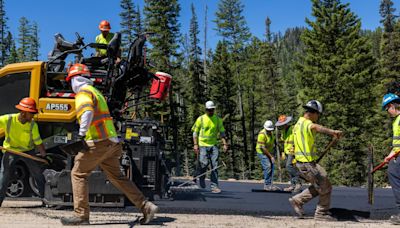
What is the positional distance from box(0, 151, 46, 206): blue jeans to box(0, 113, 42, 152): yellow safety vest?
0.16 metres

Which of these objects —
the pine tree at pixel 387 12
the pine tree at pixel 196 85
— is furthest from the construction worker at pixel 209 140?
the pine tree at pixel 387 12

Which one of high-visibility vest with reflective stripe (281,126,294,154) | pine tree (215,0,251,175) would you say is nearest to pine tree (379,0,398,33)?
pine tree (215,0,251,175)

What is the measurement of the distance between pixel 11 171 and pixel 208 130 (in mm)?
4457

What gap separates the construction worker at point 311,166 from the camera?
20.8 feet

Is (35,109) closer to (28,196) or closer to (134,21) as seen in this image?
(28,196)

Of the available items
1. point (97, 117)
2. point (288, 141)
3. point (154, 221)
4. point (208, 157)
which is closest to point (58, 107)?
point (97, 117)

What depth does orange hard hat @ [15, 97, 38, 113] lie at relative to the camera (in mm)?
6848

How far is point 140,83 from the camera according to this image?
7934 mm

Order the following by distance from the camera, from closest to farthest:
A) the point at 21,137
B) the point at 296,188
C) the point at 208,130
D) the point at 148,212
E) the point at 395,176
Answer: the point at 148,212
the point at 395,176
the point at 21,137
the point at 208,130
the point at 296,188

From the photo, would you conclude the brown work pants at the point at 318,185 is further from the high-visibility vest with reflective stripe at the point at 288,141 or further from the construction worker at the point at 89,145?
the high-visibility vest with reflective stripe at the point at 288,141

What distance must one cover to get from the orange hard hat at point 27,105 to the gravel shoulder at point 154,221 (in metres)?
1.54

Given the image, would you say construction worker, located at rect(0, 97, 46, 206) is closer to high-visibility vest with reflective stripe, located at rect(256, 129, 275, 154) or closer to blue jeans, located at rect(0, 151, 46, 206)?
blue jeans, located at rect(0, 151, 46, 206)

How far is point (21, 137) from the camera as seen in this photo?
7.02 m

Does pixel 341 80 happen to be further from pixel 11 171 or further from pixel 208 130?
pixel 11 171
